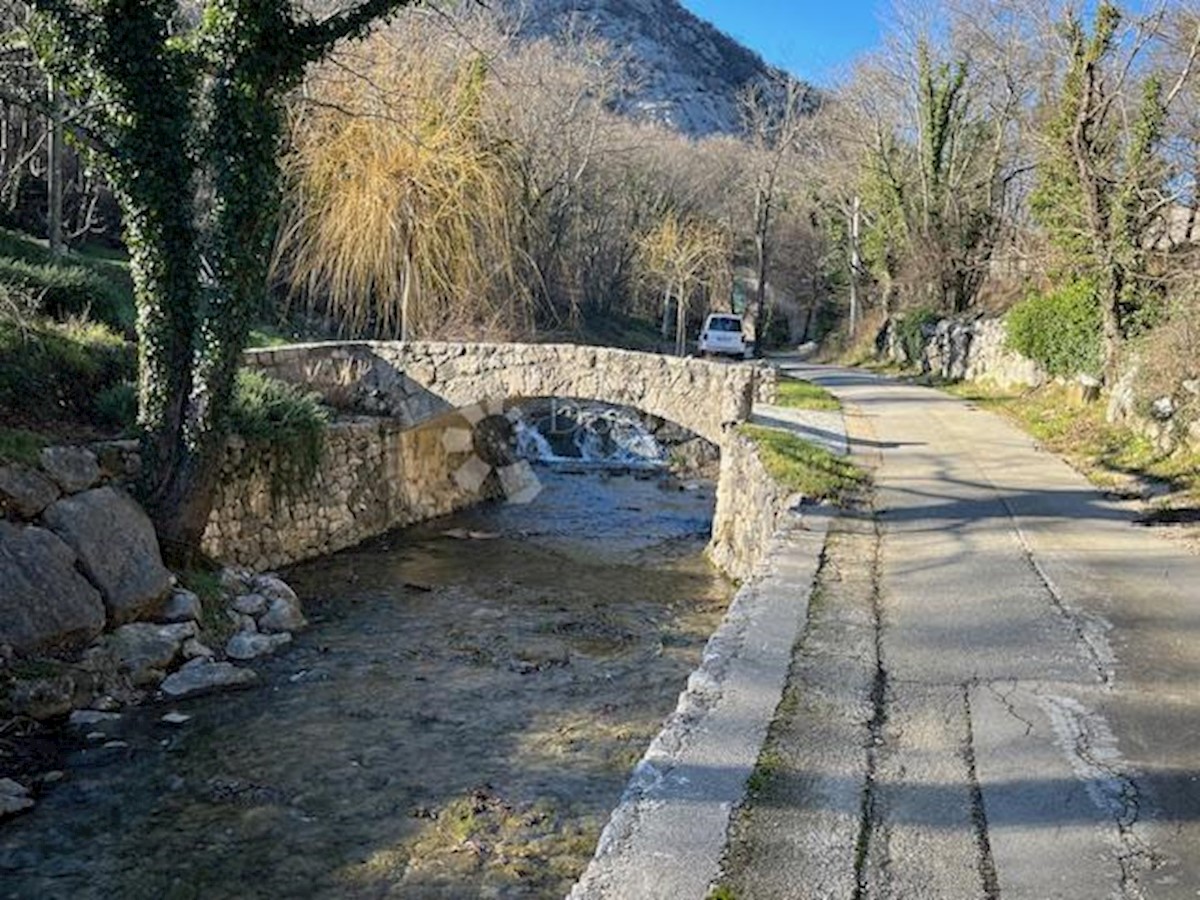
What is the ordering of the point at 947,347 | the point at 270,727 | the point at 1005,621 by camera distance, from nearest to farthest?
1. the point at 1005,621
2. the point at 270,727
3. the point at 947,347

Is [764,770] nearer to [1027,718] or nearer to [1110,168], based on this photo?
[1027,718]

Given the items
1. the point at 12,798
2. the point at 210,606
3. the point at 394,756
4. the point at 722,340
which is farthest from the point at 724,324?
the point at 12,798

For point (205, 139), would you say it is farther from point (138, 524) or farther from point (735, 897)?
point (735, 897)

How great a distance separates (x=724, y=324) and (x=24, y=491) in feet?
74.7

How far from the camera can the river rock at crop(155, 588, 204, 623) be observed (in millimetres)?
9195

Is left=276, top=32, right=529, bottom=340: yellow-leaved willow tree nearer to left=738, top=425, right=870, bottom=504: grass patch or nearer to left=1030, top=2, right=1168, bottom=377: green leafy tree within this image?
left=738, top=425, right=870, bottom=504: grass patch

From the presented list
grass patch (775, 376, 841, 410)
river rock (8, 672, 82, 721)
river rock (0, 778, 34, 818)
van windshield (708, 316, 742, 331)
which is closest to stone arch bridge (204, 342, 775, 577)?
grass patch (775, 376, 841, 410)

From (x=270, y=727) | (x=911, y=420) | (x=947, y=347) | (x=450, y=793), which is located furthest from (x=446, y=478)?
(x=947, y=347)

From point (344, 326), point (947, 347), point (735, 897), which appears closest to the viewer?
point (735, 897)

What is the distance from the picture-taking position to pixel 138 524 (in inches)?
374

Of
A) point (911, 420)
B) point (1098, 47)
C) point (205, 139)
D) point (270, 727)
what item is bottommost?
point (270, 727)

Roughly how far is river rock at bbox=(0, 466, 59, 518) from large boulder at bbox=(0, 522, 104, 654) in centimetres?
25

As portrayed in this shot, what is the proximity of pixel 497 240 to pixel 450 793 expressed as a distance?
1237 cm

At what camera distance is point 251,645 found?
9.35m
